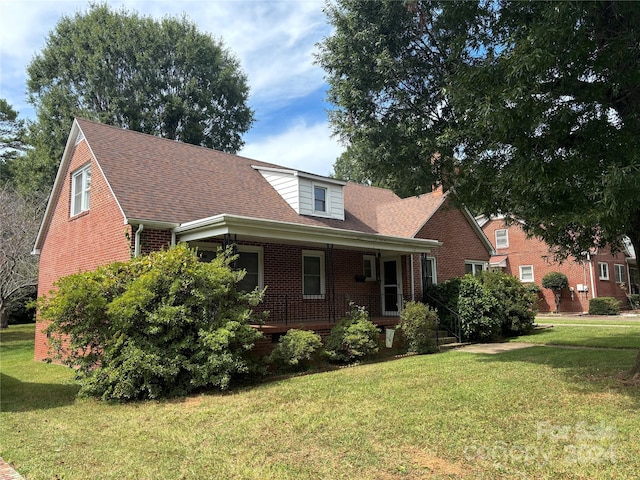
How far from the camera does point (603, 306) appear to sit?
27.1 meters

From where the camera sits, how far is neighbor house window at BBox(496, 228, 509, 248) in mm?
33094

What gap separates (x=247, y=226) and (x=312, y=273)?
4.45 m

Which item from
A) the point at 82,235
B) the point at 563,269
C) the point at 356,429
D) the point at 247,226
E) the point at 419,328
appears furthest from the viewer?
the point at 563,269

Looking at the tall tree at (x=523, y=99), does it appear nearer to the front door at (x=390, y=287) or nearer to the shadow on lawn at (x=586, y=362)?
the shadow on lawn at (x=586, y=362)

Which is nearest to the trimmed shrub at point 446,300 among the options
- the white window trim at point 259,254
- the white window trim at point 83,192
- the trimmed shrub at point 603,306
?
the white window trim at point 259,254

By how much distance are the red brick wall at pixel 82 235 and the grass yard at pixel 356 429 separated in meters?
3.78

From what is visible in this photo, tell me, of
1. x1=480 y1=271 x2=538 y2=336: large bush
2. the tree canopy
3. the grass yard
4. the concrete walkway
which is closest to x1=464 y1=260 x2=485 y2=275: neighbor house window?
x1=480 y1=271 x2=538 y2=336: large bush

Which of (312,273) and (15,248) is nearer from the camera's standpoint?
(312,273)

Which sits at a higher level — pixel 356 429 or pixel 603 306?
pixel 603 306

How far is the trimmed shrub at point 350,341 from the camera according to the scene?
11.0 metres

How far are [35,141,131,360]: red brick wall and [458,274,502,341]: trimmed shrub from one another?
33.1ft

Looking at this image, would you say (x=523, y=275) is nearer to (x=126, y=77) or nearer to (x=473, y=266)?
(x=473, y=266)

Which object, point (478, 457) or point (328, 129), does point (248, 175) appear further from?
point (478, 457)

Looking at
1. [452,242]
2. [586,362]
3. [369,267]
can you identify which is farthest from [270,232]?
[452,242]
